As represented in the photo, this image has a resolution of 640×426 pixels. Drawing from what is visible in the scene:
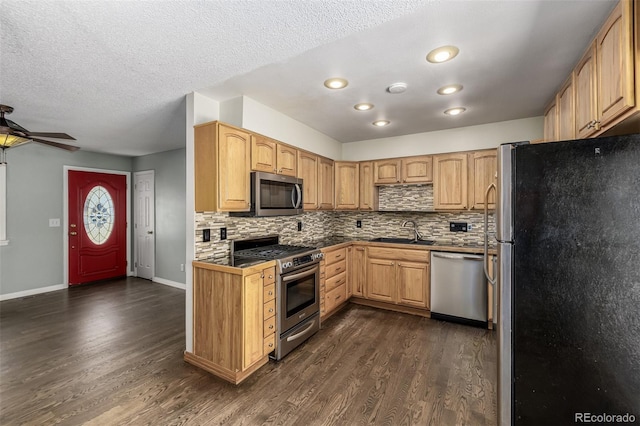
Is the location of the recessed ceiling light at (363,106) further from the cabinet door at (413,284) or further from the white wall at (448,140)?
the cabinet door at (413,284)

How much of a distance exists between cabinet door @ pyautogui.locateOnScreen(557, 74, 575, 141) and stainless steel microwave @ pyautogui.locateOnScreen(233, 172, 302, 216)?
2512 millimetres

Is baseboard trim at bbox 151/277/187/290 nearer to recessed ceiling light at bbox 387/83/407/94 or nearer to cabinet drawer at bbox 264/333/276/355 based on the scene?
cabinet drawer at bbox 264/333/276/355

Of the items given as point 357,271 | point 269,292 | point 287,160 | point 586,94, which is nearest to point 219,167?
point 287,160

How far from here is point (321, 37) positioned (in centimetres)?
182

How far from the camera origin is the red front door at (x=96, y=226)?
5168 millimetres

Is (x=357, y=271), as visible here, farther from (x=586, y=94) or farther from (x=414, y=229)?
(x=586, y=94)

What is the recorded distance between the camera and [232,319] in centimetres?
235

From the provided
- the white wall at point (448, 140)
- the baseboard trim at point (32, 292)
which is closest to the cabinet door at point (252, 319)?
the white wall at point (448, 140)

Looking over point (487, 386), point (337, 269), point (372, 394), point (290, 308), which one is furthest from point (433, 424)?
point (337, 269)

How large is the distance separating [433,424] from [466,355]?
110cm

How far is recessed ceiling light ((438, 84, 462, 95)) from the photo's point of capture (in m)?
2.61

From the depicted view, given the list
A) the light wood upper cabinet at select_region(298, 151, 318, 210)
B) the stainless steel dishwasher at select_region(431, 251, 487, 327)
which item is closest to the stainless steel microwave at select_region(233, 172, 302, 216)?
the light wood upper cabinet at select_region(298, 151, 318, 210)

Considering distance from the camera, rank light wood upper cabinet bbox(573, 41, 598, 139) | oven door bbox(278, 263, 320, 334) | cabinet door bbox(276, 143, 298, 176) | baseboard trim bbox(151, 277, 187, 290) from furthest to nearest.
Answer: baseboard trim bbox(151, 277, 187, 290) → cabinet door bbox(276, 143, 298, 176) → oven door bbox(278, 263, 320, 334) → light wood upper cabinet bbox(573, 41, 598, 139)

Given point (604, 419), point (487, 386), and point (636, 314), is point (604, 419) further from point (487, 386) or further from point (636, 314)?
point (487, 386)
